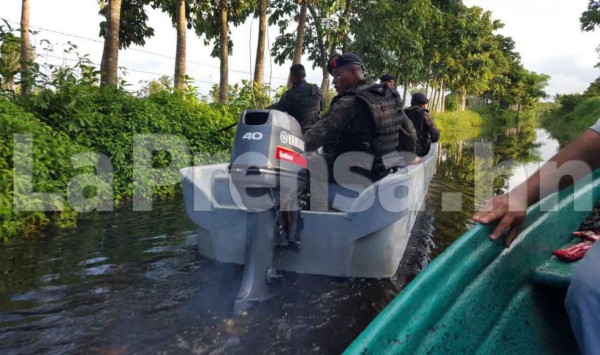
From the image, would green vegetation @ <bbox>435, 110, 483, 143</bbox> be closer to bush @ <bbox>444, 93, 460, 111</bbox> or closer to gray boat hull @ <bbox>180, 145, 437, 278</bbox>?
bush @ <bbox>444, 93, 460, 111</bbox>

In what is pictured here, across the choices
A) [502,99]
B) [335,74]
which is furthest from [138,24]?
[502,99]

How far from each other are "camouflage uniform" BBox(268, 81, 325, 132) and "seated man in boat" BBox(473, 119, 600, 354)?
4439 millimetres

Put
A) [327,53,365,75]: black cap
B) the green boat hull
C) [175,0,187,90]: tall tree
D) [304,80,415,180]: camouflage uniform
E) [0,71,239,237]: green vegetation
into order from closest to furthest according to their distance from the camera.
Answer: the green boat hull
[304,80,415,180]: camouflage uniform
[327,53,365,75]: black cap
[0,71,239,237]: green vegetation
[175,0,187,90]: tall tree

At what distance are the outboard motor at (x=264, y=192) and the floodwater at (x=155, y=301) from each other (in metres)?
0.22

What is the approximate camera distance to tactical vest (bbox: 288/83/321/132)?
19.1 feet

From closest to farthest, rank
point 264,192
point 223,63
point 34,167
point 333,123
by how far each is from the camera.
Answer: point 264,192 → point 333,123 → point 34,167 → point 223,63

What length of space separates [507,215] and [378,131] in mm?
2535

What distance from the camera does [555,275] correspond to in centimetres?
159

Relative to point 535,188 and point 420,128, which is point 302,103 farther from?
point 535,188

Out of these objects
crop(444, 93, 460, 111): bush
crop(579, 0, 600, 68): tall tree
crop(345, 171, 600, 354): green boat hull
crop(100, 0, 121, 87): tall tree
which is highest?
crop(579, 0, 600, 68): tall tree

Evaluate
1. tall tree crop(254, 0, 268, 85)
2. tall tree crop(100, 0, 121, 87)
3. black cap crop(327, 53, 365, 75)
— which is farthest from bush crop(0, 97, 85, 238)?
tall tree crop(254, 0, 268, 85)

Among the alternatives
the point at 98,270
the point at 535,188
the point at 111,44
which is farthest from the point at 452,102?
the point at 535,188

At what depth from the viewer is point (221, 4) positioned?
11.1 m

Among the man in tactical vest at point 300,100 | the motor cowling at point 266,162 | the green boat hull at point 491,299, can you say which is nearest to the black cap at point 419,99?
the man in tactical vest at point 300,100
